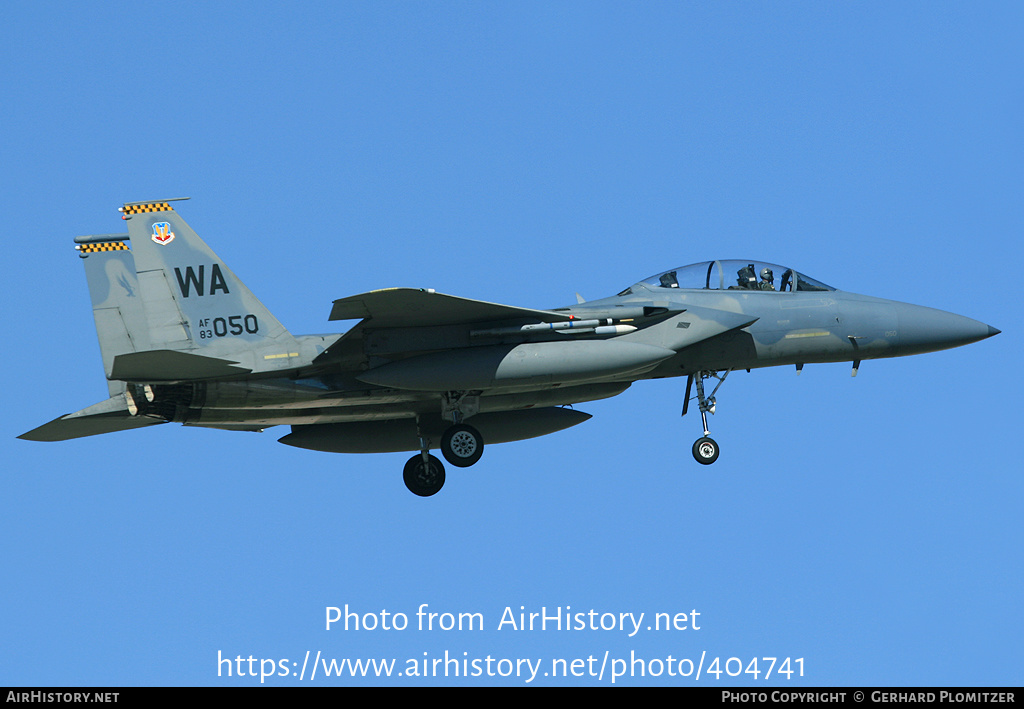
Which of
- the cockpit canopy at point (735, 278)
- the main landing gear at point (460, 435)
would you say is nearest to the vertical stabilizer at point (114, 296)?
the main landing gear at point (460, 435)

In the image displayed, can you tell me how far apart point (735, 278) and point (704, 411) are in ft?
7.19

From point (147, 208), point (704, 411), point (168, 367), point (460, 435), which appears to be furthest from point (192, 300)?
point (704, 411)

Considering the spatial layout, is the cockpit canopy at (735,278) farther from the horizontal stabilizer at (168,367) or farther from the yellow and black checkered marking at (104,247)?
the yellow and black checkered marking at (104,247)

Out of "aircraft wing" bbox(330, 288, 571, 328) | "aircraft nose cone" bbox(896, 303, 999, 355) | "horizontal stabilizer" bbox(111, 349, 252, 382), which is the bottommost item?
"horizontal stabilizer" bbox(111, 349, 252, 382)

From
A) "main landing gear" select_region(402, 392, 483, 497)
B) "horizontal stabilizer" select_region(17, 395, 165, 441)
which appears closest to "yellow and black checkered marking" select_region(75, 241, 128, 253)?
"horizontal stabilizer" select_region(17, 395, 165, 441)

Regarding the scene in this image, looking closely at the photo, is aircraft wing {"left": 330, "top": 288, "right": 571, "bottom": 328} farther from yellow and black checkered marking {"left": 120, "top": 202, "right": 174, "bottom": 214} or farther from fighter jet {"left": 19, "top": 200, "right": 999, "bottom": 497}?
yellow and black checkered marking {"left": 120, "top": 202, "right": 174, "bottom": 214}

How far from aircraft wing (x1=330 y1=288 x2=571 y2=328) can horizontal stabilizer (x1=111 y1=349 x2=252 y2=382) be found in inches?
80.4

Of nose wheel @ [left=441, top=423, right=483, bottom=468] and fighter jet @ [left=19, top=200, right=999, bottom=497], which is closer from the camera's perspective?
fighter jet @ [left=19, top=200, right=999, bottom=497]

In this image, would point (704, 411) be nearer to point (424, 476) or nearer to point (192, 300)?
point (424, 476)

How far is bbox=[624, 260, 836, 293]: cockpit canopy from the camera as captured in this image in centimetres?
1895
